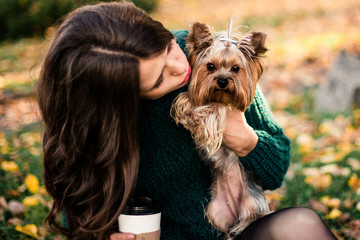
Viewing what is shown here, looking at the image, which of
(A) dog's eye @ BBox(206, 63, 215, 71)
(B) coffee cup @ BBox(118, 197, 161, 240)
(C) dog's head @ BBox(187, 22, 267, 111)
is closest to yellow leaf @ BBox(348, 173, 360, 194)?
(C) dog's head @ BBox(187, 22, 267, 111)

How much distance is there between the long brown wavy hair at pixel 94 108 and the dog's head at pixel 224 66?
0.31m

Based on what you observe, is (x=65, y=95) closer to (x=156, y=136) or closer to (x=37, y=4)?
(x=156, y=136)

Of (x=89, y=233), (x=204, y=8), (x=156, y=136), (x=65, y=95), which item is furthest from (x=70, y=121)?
(x=204, y=8)

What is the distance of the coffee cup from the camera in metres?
1.97

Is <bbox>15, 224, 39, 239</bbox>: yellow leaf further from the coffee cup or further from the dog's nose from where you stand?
the dog's nose

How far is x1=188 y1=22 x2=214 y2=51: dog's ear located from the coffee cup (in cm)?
90

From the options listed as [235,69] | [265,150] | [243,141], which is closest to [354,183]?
[265,150]

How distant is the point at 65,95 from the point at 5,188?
166 cm

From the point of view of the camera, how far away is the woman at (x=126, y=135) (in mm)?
1815

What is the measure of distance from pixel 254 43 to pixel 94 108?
92 cm

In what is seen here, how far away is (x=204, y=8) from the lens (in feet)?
43.4

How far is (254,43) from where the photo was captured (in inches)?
84.7

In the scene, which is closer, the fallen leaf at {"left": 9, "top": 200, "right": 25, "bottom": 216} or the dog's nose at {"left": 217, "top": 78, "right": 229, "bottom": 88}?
the dog's nose at {"left": 217, "top": 78, "right": 229, "bottom": 88}

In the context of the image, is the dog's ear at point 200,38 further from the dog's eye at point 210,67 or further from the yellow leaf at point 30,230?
the yellow leaf at point 30,230
